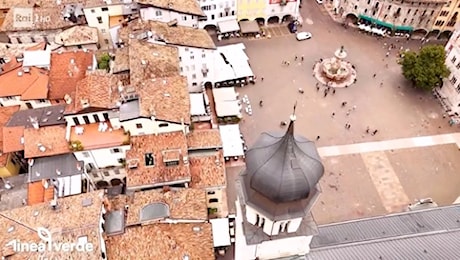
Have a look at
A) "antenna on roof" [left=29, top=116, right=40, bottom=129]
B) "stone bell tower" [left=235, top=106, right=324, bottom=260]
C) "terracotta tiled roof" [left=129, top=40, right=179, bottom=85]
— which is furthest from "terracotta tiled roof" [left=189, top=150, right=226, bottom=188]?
"antenna on roof" [left=29, top=116, right=40, bottom=129]

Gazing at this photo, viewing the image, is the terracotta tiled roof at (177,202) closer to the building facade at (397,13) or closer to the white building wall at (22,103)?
the white building wall at (22,103)

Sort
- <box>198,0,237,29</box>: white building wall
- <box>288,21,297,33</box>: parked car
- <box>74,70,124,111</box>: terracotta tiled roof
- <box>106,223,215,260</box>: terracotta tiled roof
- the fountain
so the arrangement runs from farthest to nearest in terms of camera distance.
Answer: <box>288,21,297,33</box>: parked car → <box>198,0,237,29</box>: white building wall → the fountain → <box>74,70,124,111</box>: terracotta tiled roof → <box>106,223,215,260</box>: terracotta tiled roof

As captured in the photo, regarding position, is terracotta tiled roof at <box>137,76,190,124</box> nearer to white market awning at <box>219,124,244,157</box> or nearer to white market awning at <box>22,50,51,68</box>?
white market awning at <box>219,124,244,157</box>

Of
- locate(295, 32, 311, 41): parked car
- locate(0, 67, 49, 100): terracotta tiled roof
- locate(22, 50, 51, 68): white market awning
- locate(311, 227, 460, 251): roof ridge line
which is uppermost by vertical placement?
locate(295, 32, 311, 41): parked car

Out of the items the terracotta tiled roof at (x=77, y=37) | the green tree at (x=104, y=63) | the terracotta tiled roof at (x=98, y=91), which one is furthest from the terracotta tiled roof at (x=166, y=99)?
the terracotta tiled roof at (x=77, y=37)

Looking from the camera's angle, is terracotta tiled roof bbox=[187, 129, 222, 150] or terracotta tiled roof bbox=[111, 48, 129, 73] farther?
terracotta tiled roof bbox=[111, 48, 129, 73]

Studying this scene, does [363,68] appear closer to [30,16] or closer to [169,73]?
[169,73]

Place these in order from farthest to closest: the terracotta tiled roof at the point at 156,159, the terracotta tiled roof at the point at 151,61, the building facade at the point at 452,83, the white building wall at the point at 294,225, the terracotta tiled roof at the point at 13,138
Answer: the building facade at the point at 452,83 → the terracotta tiled roof at the point at 151,61 → the terracotta tiled roof at the point at 13,138 → the terracotta tiled roof at the point at 156,159 → the white building wall at the point at 294,225

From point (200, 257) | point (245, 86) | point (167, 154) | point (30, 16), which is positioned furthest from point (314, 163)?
point (30, 16)
